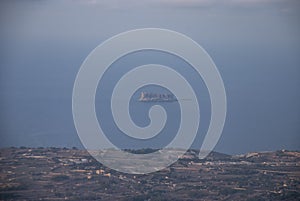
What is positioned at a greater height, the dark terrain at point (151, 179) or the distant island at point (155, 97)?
the distant island at point (155, 97)

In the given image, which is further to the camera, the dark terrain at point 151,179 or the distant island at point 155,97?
the distant island at point 155,97

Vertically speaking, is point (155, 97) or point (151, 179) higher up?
point (155, 97)

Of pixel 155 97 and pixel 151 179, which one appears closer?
pixel 151 179

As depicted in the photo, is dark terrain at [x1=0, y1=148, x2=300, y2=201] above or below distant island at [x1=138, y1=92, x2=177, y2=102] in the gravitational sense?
below

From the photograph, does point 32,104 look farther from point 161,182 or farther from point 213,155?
point 161,182
